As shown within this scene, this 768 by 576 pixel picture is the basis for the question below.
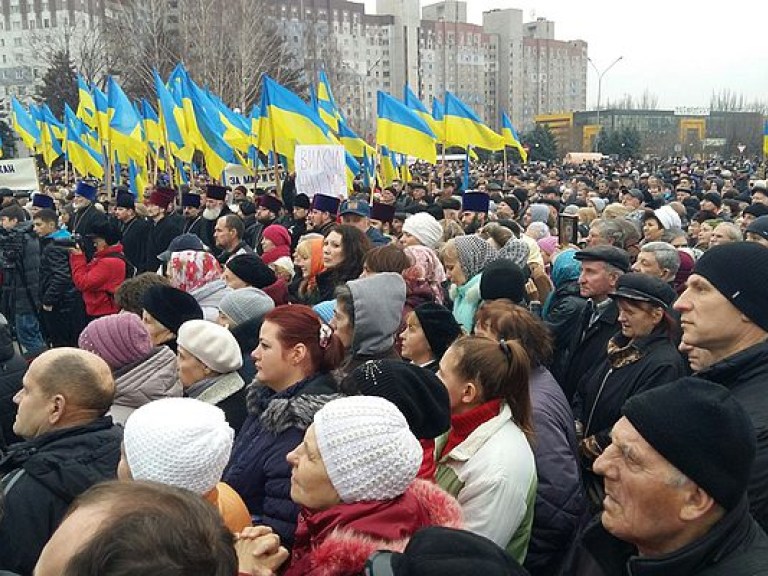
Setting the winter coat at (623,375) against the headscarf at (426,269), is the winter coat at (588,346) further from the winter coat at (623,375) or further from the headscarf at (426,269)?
the headscarf at (426,269)

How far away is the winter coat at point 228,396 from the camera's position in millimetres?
3471

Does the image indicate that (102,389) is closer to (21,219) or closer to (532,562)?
(532,562)

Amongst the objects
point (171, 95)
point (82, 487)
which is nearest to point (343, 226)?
point (82, 487)

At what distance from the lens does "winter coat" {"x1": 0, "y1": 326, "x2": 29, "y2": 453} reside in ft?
12.2

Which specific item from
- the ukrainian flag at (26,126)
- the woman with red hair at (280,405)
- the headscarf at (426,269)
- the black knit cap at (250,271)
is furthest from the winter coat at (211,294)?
the ukrainian flag at (26,126)

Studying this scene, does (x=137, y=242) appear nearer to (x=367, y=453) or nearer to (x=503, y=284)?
(x=503, y=284)

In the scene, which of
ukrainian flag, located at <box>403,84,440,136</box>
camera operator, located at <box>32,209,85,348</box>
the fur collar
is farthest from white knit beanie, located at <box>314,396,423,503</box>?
ukrainian flag, located at <box>403,84,440,136</box>

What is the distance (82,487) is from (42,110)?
2400 centimetres

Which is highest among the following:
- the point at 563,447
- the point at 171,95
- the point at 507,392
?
the point at 171,95

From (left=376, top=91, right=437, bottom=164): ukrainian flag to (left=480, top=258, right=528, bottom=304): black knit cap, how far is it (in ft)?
24.5

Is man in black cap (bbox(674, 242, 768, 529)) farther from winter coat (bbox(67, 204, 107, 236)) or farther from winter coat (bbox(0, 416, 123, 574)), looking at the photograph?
winter coat (bbox(67, 204, 107, 236))

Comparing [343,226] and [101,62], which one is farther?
[101,62]

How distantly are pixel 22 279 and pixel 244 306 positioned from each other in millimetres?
4594

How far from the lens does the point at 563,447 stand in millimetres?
3012
